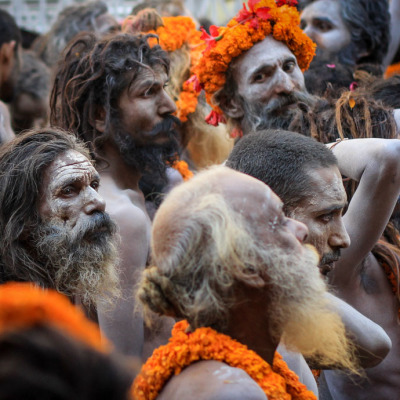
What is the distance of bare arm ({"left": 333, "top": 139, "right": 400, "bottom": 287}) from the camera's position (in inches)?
136

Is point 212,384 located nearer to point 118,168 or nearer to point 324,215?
point 324,215

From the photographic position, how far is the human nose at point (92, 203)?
10.7 feet

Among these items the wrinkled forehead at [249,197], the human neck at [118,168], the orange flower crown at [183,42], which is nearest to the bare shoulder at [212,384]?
the wrinkled forehead at [249,197]


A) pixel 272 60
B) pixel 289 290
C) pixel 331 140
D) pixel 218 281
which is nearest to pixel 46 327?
pixel 218 281

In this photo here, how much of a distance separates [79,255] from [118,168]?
1195 millimetres

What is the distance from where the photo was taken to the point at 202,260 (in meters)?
2.36

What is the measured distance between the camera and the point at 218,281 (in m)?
2.35

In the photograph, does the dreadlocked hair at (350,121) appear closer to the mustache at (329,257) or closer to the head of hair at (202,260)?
the mustache at (329,257)

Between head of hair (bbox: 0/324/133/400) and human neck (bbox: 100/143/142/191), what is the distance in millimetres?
2694

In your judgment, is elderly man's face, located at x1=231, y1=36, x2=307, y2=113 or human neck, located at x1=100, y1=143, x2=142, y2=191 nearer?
human neck, located at x1=100, y1=143, x2=142, y2=191

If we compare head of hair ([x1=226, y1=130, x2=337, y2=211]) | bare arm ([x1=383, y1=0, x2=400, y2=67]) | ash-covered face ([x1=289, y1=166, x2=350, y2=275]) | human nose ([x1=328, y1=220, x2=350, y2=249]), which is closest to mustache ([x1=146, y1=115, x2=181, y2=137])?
head of hair ([x1=226, y1=130, x2=337, y2=211])

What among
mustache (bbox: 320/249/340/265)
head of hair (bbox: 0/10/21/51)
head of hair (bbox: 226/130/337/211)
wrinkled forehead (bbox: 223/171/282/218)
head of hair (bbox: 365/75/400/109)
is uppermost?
wrinkled forehead (bbox: 223/171/282/218)

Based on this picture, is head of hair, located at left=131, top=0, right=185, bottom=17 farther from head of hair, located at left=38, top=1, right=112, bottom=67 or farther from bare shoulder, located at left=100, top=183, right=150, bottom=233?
bare shoulder, located at left=100, top=183, right=150, bottom=233

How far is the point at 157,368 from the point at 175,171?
295cm
